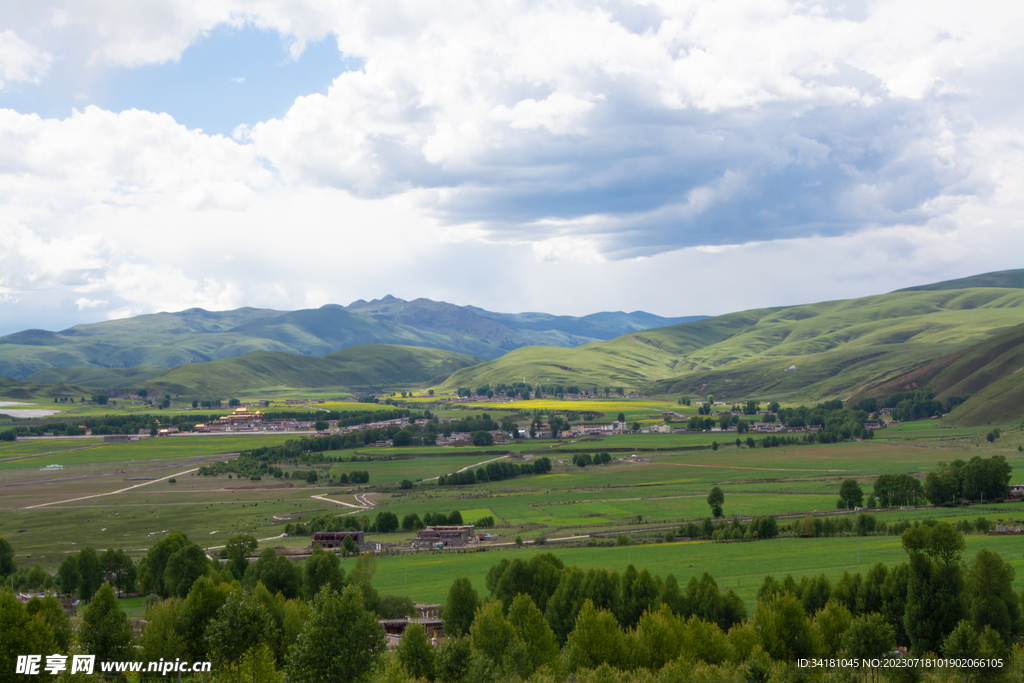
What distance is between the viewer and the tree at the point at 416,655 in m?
43.1

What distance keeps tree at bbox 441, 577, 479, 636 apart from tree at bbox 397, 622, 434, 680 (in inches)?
383

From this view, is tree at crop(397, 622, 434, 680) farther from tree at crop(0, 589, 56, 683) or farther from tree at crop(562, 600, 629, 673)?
tree at crop(0, 589, 56, 683)

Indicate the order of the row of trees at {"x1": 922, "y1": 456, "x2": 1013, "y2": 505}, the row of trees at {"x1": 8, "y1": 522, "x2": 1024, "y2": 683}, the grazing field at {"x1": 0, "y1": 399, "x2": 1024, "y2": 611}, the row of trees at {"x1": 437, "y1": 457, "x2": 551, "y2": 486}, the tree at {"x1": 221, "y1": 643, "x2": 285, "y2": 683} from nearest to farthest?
the row of trees at {"x1": 8, "y1": 522, "x2": 1024, "y2": 683} → the tree at {"x1": 221, "y1": 643, "x2": 285, "y2": 683} → the grazing field at {"x1": 0, "y1": 399, "x2": 1024, "y2": 611} → the row of trees at {"x1": 922, "y1": 456, "x2": 1013, "y2": 505} → the row of trees at {"x1": 437, "y1": 457, "x2": 551, "y2": 486}

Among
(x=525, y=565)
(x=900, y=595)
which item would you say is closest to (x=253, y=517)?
(x=525, y=565)

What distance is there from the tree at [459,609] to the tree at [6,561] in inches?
2109

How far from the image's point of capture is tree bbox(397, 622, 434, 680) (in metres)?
43.1

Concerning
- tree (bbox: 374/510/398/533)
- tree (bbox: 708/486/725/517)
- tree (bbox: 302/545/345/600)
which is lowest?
tree (bbox: 374/510/398/533)

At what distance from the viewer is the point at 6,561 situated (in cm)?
8069

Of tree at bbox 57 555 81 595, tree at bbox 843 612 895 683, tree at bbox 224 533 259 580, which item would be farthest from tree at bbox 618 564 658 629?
tree at bbox 57 555 81 595

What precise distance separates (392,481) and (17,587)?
251 ft

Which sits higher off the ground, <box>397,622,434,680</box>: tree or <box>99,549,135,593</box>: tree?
<box>397,622,434,680</box>: tree

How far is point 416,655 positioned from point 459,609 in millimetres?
10694

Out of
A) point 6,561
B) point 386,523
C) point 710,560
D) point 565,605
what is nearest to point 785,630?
point 565,605

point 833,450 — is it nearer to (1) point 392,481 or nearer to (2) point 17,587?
(1) point 392,481
